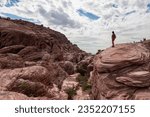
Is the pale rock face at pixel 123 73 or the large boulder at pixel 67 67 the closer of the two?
the pale rock face at pixel 123 73

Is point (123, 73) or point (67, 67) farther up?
point (123, 73)

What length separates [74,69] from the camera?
51250 mm

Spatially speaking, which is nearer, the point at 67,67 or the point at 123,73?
the point at 123,73

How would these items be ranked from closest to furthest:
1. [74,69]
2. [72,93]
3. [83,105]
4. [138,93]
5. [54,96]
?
1. [83,105]
2. [138,93]
3. [54,96]
4. [72,93]
5. [74,69]

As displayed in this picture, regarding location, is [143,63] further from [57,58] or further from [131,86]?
[57,58]

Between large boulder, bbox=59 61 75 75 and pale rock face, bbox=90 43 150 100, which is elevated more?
pale rock face, bbox=90 43 150 100

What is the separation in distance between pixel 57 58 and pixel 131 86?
141ft

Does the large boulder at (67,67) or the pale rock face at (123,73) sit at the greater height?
the pale rock face at (123,73)

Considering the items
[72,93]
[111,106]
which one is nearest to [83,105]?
[111,106]

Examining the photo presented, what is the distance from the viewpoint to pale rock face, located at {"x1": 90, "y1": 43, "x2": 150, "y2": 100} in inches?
620

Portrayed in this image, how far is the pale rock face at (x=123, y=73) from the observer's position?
15.8m

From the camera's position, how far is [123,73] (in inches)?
656

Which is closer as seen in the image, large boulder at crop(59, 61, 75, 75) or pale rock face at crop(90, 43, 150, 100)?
pale rock face at crop(90, 43, 150, 100)

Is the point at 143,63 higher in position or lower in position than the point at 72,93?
higher
